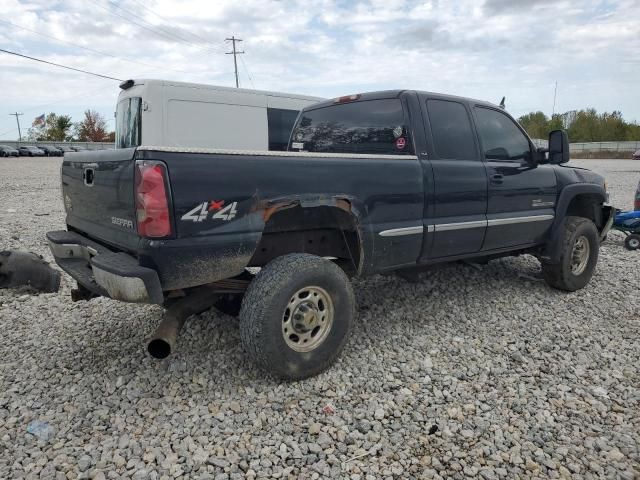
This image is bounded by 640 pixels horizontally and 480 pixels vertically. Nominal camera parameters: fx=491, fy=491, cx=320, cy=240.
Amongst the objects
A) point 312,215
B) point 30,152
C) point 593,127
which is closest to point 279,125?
point 312,215

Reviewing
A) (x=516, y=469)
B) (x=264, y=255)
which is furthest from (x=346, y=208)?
(x=516, y=469)

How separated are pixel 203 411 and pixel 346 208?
1.60 m

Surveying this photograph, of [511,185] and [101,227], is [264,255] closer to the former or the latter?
[101,227]

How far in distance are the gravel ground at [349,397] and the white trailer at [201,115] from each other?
473 cm

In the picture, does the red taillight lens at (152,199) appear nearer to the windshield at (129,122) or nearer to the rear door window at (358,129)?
the rear door window at (358,129)

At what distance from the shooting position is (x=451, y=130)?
4219mm

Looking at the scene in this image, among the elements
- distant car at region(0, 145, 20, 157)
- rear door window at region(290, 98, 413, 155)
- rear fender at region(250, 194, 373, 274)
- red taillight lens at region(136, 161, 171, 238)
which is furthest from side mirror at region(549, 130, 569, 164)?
distant car at region(0, 145, 20, 157)

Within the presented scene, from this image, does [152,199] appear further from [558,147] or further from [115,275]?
[558,147]

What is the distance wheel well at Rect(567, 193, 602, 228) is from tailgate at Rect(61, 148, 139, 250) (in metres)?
4.64

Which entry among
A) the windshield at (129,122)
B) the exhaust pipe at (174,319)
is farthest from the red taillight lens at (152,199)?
the windshield at (129,122)

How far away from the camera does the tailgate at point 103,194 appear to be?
2.83 metres

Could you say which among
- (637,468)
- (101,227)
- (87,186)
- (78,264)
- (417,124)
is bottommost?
(637,468)

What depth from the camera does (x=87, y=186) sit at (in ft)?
11.2

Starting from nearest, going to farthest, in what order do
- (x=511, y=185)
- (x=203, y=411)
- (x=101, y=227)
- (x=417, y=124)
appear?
1. (x=203, y=411)
2. (x=101, y=227)
3. (x=417, y=124)
4. (x=511, y=185)
